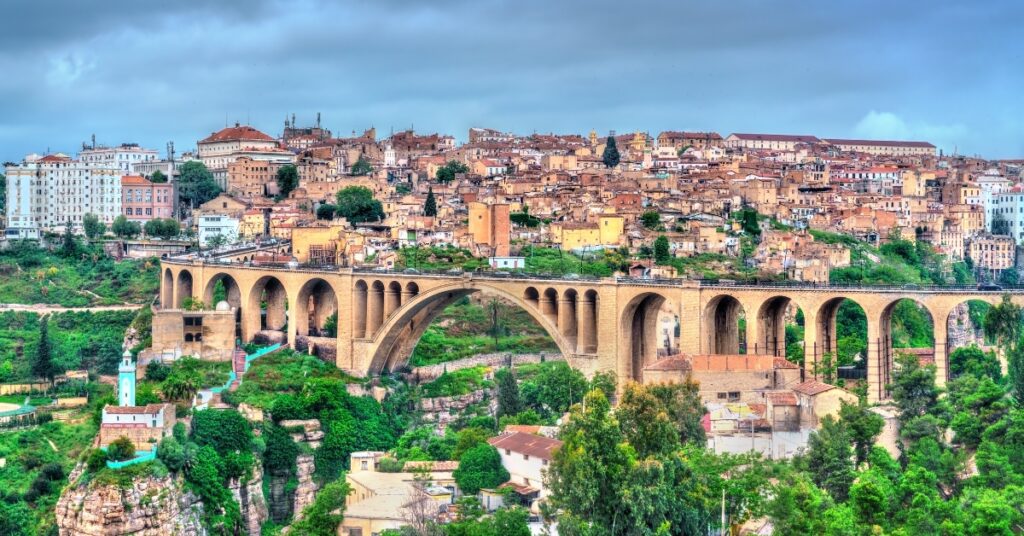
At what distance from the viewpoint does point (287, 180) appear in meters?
77.9

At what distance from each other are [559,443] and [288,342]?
1999 centimetres

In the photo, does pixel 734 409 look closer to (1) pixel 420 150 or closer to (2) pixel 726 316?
(2) pixel 726 316

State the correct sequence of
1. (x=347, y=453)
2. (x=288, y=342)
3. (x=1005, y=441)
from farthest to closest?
(x=288, y=342) < (x=347, y=453) < (x=1005, y=441)

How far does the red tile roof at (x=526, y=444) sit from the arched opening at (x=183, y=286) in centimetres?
2307

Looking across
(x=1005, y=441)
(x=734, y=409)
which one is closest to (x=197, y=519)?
(x=734, y=409)

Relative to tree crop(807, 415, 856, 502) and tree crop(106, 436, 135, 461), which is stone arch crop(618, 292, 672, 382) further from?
tree crop(106, 436, 135, 461)

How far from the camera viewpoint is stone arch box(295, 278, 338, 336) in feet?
166

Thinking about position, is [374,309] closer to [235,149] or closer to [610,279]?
[610,279]

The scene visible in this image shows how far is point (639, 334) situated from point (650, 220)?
2205 centimetres

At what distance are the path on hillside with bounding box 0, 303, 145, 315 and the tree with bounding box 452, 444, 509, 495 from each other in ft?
87.6

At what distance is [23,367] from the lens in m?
47.4

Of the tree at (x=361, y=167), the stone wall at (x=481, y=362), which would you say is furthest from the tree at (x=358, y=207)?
the stone wall at (x=481, y=362)

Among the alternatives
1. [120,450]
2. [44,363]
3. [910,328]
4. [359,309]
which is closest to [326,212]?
[359,309]

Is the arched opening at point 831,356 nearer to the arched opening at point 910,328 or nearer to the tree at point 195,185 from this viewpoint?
the arched opening at point 910,328
